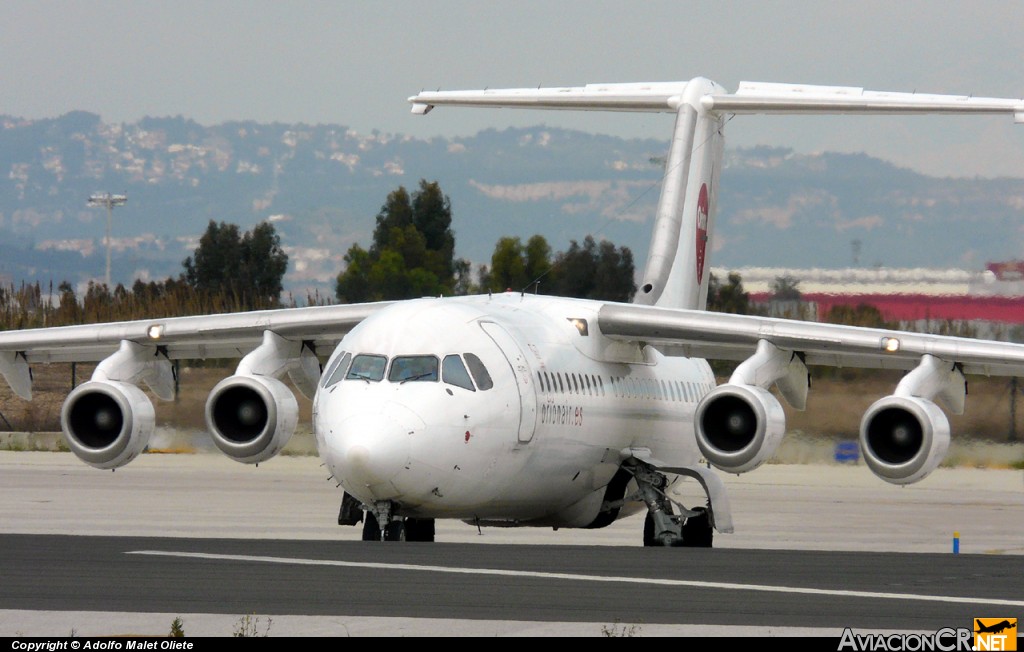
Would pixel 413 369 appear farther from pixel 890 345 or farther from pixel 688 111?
pixel 688 111

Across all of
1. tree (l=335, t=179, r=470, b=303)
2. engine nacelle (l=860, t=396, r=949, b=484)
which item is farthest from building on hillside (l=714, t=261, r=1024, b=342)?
tree (l=335, t=179, r=470, b=303)

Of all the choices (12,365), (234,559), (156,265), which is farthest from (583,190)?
(234,559)

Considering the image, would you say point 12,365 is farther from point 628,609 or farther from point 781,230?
point 781,230

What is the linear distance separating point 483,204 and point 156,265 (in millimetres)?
27221

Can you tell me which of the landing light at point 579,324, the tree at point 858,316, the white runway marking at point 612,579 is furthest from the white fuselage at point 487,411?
the tree at point 858,316

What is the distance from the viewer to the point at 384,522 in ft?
53.3

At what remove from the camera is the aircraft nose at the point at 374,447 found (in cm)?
1512

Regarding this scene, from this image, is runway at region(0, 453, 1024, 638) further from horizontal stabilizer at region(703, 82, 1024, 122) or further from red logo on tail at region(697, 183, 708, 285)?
horizontal stabilizer at region(703, 82, 1024, 122)

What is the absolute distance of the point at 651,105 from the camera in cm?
Answer: 2266

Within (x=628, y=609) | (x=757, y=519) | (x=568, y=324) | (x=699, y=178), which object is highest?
(x=699, y=178)

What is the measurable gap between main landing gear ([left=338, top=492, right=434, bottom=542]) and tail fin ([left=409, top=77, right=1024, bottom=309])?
4889 mm

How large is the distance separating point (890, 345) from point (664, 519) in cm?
326

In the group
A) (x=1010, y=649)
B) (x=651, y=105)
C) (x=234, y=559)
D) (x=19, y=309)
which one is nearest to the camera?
(x=1010, y=649)

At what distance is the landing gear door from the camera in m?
17.1
